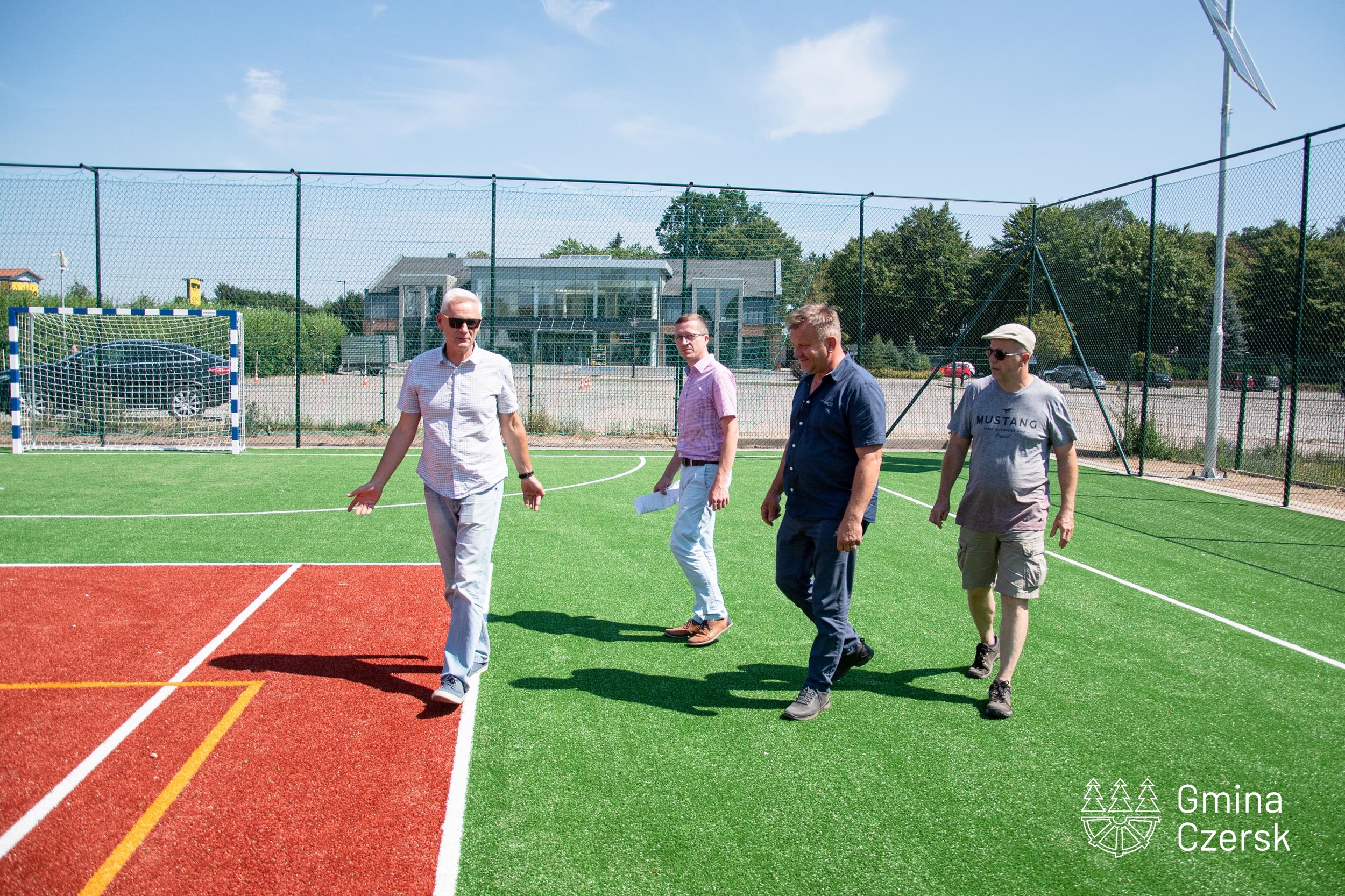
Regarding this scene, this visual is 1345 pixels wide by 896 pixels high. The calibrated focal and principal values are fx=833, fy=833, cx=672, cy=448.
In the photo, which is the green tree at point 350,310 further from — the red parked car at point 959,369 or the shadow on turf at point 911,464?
the red parked car at point 959,369

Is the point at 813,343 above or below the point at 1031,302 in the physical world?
below

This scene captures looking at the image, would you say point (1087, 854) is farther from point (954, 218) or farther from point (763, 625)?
point (954, 218)

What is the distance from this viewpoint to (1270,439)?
44.9 ft

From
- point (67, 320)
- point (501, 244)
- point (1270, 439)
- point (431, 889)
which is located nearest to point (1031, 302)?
point (1270, 439)

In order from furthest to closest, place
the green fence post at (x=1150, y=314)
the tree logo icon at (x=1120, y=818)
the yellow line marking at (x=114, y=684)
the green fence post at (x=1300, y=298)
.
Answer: the green fence post at (x=1150, y=314), the green fence post at (x=1300, y=298), the yellow line marking at (x=114, y=684), the tree logo icon at (x=1120, y=818)

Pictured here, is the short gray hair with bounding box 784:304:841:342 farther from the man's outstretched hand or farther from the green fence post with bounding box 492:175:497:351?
the green fence post with bounding box 492:175:497:351

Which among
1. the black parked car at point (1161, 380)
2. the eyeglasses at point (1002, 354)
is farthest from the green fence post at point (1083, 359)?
the eyeglasses at point (1002, 354)

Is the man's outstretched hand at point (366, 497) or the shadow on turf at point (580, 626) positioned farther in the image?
the shadow on turf at point (580, 626)

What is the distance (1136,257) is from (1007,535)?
13660mm

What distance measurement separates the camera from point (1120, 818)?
348cm

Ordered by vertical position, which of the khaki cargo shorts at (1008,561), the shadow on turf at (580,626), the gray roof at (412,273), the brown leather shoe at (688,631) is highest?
the gray roof at (412,273)

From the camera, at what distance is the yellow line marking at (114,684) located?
14.7 feet

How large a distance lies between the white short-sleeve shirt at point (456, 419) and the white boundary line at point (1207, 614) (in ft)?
8.61

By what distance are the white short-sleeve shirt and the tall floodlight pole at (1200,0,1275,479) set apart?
40.1 feet
